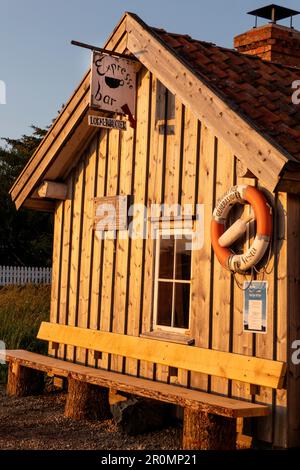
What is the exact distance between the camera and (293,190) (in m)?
7.55

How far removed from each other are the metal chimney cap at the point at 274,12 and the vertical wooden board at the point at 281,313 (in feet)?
20.3

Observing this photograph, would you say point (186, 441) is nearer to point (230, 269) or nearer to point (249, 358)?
point (249, 358)

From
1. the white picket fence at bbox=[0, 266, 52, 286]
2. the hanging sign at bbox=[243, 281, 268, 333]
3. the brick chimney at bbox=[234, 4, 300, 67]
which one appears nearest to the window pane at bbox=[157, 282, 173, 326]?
the hanging sign at bbox=[243, 281, 268, 333]

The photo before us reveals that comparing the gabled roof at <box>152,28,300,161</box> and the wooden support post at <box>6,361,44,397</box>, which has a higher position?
the gabled roof at <box>152,28,300,161</box>

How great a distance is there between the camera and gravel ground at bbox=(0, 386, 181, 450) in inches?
327

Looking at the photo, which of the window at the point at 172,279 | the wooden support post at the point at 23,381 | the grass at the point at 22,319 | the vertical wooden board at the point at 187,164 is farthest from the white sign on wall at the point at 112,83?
the grass at the point at 22,319

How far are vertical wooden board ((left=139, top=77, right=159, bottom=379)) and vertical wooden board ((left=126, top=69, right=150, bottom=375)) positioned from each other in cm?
10

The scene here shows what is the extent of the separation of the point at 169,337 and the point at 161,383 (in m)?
0.53

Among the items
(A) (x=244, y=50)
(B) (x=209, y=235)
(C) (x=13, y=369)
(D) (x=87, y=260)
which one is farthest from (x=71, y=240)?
(A) (x=244, y=50)

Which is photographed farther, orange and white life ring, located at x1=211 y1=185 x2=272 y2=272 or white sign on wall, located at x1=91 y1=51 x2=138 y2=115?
white sign on wall, located at x1=91 y1=51 x2=138 y2=115

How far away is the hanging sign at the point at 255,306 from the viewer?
7848 millimetres

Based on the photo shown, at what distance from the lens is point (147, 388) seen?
8352 mm

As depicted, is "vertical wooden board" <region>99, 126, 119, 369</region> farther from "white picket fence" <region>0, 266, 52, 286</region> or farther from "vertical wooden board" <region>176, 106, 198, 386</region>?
"white picket fence" <region>0, 266, 52, 286</region>

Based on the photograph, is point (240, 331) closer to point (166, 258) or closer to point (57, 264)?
point (166, 258)
